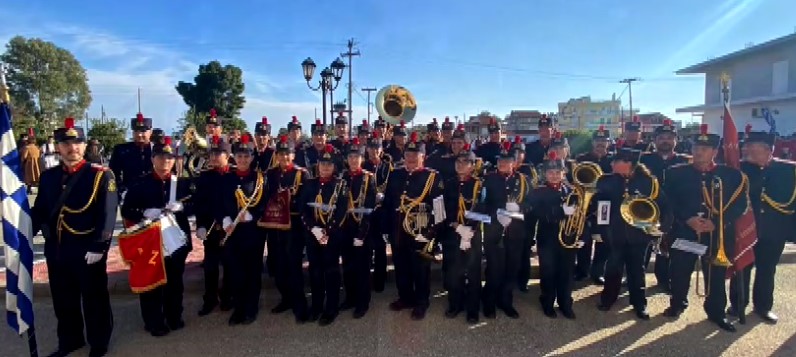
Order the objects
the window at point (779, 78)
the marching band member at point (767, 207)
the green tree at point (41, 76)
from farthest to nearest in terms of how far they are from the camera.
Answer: the green tree at point (41, 76) < the window at point (779, 78) < the marching band member at point (767, 207)

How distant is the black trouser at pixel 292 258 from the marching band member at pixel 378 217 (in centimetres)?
78

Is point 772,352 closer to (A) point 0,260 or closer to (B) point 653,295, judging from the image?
(B) point 653,295

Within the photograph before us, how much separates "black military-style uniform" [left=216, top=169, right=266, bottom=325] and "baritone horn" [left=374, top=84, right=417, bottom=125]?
17.5ft

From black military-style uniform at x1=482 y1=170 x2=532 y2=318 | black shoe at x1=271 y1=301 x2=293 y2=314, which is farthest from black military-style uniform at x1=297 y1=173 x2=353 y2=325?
black military-style uniform at x1=482 y1=170 x2=532 y2=318

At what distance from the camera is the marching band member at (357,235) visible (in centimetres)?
521

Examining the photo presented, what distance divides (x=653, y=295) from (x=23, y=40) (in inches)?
2096

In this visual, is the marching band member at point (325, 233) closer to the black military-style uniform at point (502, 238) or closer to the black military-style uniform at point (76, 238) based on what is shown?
the black military-style uniform at point (502, 238)

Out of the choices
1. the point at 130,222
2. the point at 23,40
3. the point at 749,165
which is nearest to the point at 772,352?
the point at 749,165

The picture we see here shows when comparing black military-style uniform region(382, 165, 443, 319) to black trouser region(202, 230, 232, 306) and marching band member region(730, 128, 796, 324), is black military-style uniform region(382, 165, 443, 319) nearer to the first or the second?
black trouser region(202, 230, 232, 306)

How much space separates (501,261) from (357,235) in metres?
1.57

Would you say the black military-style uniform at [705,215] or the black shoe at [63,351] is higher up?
the black military-style uniform at [705,215]

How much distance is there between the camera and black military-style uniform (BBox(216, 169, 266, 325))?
16.8 feet

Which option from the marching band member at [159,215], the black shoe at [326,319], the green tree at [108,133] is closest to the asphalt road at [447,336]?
the black shoe at [326,319]

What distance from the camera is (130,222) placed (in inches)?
191
